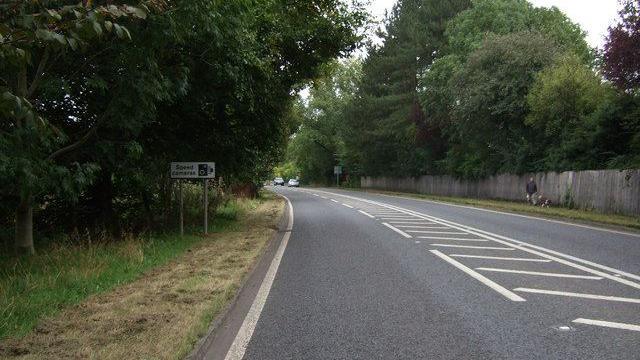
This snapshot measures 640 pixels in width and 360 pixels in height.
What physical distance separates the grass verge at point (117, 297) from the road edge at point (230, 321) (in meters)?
0.09

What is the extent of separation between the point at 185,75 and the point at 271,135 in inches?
249

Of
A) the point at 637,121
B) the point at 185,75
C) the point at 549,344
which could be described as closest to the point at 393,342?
the point at 549,344

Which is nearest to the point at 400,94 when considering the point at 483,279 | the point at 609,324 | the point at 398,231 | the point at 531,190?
the point at 531,190

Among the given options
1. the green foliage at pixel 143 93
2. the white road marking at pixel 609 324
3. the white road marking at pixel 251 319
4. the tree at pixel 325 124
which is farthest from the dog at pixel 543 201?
the tree at pixel 325 124

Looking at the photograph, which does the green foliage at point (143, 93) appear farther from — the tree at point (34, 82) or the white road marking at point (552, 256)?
the white road marking at point (552, 256)

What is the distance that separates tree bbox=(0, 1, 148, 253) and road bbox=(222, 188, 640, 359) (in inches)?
117

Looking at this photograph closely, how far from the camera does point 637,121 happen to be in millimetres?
20828

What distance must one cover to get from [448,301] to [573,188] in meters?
21.9

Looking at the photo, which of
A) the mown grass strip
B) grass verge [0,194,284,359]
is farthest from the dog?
the mown grass strip

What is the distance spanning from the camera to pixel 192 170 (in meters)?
13.2

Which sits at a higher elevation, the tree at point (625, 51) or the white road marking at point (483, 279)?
the tree at point (625, 51)

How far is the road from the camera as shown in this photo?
4961mm

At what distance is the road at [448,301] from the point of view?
16.3 ft

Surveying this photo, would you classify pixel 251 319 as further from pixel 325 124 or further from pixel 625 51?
pixel 325 124
